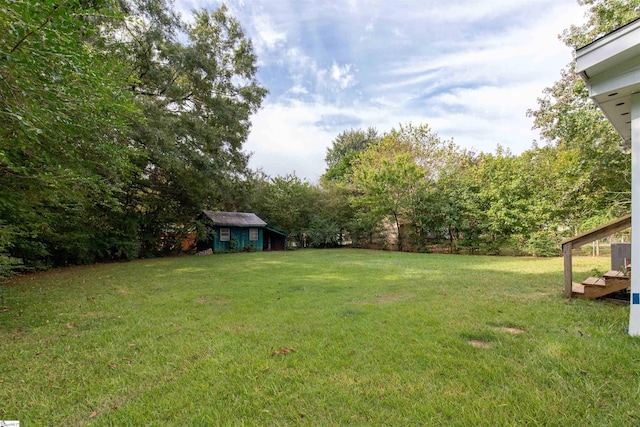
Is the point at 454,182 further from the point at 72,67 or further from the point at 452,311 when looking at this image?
the point at 72,67

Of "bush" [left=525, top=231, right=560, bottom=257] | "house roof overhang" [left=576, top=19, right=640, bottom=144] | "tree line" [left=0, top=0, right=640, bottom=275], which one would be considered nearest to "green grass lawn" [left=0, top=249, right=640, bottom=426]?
"tree line" [left=0, top=0, right=640, bottom=275]

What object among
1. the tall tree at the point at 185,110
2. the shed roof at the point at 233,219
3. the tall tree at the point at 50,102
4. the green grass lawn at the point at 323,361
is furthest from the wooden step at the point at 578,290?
the shed roof at the point at 233,219

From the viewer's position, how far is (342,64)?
12.4 m

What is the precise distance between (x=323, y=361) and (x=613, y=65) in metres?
4.34

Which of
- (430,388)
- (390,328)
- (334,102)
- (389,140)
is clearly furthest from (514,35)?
(389,140)

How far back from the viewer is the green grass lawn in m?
1.88

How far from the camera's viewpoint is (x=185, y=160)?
11.4 meters

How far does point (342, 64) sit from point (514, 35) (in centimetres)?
675

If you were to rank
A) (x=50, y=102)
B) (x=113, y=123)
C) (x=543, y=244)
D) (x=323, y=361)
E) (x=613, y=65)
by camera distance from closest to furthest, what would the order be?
(x=323, y=361), (x=613, y=65), (x=50, y=102), (x=113, y=123), (x=543, y=244)

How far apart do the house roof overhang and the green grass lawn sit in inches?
104

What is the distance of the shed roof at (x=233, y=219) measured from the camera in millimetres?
17547

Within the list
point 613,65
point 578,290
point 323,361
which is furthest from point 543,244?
point 323,361

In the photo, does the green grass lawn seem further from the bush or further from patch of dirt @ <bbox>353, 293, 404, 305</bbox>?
the bush

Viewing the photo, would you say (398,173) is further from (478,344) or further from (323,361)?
(323,361)
